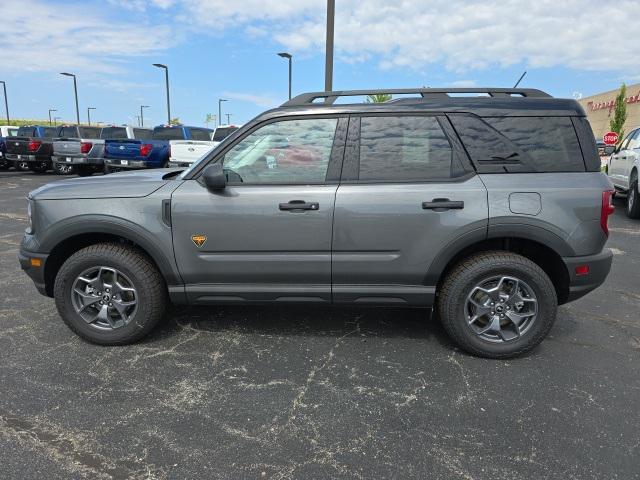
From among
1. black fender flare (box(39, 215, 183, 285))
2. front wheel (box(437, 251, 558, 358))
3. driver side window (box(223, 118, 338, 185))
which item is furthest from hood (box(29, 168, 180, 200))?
front wheel (box(437, 251, 558, 358))

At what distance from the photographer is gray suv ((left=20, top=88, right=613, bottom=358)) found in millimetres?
3252

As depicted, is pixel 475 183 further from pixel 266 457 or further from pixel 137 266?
pixel 137 266

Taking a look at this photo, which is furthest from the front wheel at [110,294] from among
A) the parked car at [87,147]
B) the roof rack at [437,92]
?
the parked car at [87,147]

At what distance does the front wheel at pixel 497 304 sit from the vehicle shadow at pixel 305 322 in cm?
37

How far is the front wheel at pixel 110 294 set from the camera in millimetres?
3459

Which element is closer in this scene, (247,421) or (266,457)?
(266,457)

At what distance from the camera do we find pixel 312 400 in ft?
9.52

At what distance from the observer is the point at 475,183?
10.7 ft

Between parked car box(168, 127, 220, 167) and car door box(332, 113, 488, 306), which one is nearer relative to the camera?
car door box(332, 113, 488, 306)

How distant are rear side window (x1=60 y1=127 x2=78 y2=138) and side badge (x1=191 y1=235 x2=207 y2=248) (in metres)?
19.2

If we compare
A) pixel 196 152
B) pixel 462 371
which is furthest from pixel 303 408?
pixel 196 152

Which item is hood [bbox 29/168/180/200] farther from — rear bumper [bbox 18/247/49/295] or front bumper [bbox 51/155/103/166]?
front bumper [bbox 51/155/103/166]

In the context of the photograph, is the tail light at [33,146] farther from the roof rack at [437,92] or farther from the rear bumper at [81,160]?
the roof rack at [437,92]

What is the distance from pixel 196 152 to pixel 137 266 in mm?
10914
